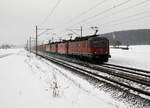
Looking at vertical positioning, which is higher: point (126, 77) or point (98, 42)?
point (98, 42)

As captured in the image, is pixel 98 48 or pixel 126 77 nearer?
pixel 126 77

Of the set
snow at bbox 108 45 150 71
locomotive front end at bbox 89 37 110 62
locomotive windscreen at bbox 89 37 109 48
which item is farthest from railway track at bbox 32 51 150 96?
locomotive windscreen at bbox 89 37 109 48

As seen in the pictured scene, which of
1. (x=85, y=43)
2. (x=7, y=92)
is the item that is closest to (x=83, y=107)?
(x=7, y=92)

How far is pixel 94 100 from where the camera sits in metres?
5.54

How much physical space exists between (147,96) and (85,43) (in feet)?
40.8

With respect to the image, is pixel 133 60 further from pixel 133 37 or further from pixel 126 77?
pixel 133 37

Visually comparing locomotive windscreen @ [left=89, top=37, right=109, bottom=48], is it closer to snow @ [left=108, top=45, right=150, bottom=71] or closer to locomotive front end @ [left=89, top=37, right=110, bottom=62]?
locomotive front end @ [left=89, top=37, right=110, bottom=62]

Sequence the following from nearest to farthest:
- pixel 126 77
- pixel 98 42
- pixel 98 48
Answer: pixel 126 77, pixel 98 48, pixel 98 42

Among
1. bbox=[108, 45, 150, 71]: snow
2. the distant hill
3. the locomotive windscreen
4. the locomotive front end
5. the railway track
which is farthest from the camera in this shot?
the distant hill

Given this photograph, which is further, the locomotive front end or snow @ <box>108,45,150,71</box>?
the locomotive front end

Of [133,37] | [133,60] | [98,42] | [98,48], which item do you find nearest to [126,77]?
[98,48]

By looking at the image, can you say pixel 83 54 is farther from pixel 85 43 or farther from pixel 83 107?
pixel 83 107

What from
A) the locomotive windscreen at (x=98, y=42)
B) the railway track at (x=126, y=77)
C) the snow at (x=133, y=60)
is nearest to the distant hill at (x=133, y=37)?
the snow at (x=133, y=60)

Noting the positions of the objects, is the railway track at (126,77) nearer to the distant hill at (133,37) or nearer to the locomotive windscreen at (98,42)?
the locomotive windscreen at (98,42)
